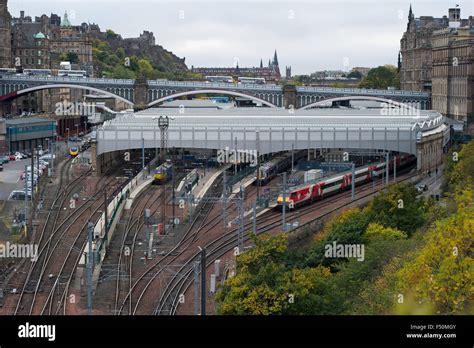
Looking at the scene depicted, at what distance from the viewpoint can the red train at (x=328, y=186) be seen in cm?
3020

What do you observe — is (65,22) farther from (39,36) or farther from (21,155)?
(21,155)

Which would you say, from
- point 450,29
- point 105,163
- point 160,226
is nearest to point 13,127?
point 105,163

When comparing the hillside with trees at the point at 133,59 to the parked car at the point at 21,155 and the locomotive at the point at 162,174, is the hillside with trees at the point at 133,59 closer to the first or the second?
the parked car at the point at 21,155

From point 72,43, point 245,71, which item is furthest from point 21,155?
point 245,71

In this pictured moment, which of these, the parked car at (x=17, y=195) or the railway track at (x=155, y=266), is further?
the parked car at (x=17, y=195)
